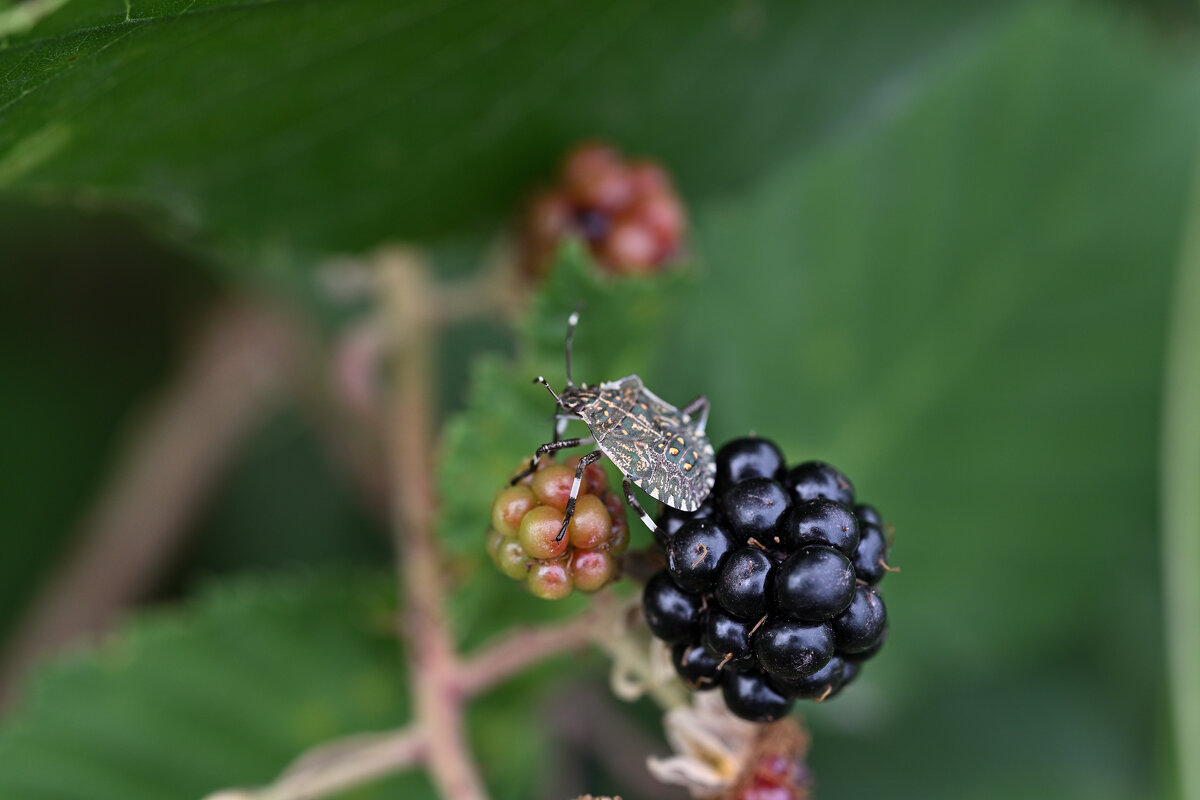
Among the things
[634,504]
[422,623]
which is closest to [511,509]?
[634,504]

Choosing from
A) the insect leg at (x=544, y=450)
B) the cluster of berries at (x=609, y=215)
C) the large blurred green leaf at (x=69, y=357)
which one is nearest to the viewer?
the insect leg at (x=544, y=450)

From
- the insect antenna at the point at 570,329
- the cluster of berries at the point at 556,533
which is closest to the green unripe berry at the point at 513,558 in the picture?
the cluster of berries at the point at 556,533

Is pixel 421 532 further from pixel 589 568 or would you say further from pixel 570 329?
pixel 589 568

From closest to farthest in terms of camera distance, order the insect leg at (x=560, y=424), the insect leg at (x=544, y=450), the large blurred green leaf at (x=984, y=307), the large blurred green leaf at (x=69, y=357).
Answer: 1. the insect leg at (x=544, y=450)
2. the insect leg at (x=560, y=424)
3. the large blurred green leaf at (x=984, y=307)
4. the large blurred green leaf at (x=69, y=357)

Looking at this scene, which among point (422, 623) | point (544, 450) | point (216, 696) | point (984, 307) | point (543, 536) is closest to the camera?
point (543, 536)

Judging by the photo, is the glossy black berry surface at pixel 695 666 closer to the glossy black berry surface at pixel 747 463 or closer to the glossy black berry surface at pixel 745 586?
the glossy black berry surface at pixel 745 586

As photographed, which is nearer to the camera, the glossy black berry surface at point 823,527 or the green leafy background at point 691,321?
the glossy black berry surface at point 823,527

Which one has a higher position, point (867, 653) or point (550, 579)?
point (550, 579)

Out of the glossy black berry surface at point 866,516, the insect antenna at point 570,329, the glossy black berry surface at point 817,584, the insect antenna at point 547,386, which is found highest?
the insect antenna at point 570,329
